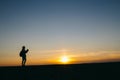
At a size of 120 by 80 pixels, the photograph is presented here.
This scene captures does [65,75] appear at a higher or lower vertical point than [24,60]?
lower

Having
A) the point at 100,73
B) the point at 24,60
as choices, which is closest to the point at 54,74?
the point at 100,73

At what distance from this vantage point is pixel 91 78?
14.7 meters

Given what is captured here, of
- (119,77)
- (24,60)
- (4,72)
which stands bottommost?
(119,77)

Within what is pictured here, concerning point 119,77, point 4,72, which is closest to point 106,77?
point 119,77

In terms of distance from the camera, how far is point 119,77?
1459cm

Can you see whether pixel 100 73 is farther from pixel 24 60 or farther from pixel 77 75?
pixel 24 60

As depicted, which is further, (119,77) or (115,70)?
(115,70)

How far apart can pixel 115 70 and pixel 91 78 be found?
3.24 metres

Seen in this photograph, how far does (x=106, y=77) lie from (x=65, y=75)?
317 cm

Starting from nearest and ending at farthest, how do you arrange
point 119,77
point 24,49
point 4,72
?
point 119,77 < point 4,72 < point 24,49

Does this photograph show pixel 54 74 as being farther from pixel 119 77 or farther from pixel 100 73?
pixel 119 77

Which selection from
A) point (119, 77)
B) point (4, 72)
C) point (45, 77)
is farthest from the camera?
point (4, 72)

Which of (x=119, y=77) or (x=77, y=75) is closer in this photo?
(x=119, y=77)

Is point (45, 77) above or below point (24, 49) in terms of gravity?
below
